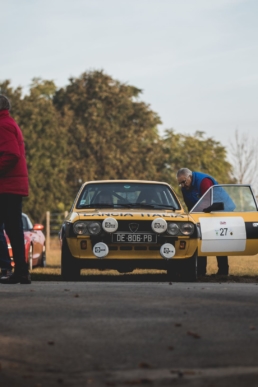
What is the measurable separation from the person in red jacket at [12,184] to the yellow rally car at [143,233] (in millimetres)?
1643

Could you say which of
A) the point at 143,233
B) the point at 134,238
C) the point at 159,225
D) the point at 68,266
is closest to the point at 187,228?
the point at 159,225

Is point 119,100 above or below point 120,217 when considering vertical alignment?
above

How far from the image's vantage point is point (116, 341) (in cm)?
682

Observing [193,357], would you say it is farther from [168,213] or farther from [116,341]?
[168,213]

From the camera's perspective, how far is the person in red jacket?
11.1 m

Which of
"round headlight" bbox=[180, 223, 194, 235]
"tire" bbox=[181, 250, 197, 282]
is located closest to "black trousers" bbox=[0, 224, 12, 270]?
"round headlight" bbox=[180, 223, 194, 235]

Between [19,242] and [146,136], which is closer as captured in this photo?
[19,242]

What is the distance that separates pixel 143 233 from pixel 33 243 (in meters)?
7.62

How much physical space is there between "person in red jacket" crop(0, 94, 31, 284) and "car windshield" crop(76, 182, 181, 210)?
2.62m

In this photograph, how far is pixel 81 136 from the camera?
71.0 metres

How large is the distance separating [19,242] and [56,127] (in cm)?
5533

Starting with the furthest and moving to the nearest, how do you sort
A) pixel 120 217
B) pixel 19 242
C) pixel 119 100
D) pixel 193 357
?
pixel 119 100
pixel 120 217
pixel 19 242
pixel 193 357

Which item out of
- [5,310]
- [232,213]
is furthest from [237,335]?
[232,213]

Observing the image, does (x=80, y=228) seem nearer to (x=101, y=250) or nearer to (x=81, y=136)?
(x=101, y=250)
